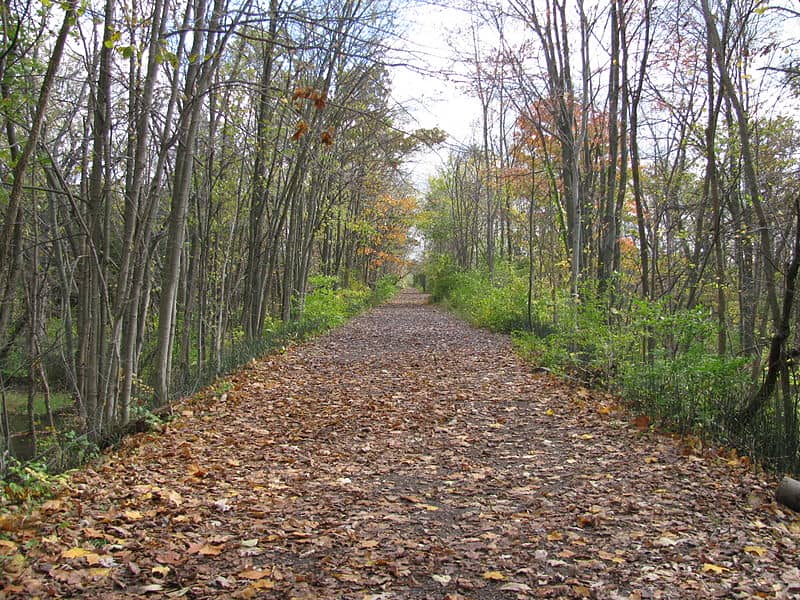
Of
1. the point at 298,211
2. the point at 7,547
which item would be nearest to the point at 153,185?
the point at 7,547

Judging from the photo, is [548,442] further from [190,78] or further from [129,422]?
[190,78]

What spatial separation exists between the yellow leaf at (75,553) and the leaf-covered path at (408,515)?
1cm

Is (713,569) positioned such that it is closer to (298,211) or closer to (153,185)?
(153,185)

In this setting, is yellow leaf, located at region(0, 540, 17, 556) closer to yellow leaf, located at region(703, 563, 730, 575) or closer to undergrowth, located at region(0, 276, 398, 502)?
undergrowth, located at region(0, 276, 398, 502)

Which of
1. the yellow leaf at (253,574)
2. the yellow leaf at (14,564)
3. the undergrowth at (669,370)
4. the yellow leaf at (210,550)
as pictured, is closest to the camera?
the yellow leaf at (14,564)

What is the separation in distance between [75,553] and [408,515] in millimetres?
1938

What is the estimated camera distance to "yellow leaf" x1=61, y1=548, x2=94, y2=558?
10.4ft

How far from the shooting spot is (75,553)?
3199 mm

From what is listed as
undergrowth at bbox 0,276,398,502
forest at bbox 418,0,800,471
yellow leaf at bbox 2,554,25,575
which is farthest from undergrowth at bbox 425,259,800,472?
yellow leaf at bbox 2,554,25,575

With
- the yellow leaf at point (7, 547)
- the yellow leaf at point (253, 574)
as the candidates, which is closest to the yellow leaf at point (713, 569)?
the yellow leaf at point (253, 574)

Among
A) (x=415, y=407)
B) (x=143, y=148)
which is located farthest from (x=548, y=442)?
(x=143, y=148)

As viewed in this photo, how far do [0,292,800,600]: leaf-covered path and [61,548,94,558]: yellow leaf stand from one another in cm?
1

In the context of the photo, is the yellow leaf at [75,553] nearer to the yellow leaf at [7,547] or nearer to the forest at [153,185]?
the yellow leaf at [7,547]

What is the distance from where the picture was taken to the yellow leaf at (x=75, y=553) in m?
3.17
